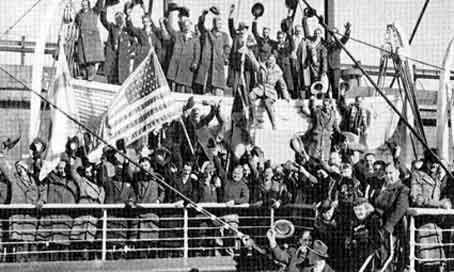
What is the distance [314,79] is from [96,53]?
3515 millimetres

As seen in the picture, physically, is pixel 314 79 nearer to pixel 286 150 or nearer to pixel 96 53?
pixel 286 150

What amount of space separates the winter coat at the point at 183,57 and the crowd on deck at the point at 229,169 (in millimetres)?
15

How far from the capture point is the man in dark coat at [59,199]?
9773mm

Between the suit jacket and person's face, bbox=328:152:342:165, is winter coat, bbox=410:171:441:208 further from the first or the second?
person's face, bbox=328:152:342:165

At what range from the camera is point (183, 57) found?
12102mm

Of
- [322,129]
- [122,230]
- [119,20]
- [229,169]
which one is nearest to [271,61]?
[322,129]

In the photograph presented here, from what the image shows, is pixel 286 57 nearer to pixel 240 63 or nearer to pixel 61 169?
pixel 240 63

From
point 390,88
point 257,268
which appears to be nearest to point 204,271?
point 257,268

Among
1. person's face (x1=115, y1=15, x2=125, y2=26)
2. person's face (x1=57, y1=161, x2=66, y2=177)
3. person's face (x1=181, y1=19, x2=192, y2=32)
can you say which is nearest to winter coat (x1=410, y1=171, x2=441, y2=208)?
person's face (x1=57, y1=161, x2=66, y2=177)

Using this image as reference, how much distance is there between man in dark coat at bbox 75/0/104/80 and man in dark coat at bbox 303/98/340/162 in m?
3.15

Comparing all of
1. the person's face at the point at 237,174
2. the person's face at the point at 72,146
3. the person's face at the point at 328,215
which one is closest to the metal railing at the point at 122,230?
the person's face at the point at 237,174

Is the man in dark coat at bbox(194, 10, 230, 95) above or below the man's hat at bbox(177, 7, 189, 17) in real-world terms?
below

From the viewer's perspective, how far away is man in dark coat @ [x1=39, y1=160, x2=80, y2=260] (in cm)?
977

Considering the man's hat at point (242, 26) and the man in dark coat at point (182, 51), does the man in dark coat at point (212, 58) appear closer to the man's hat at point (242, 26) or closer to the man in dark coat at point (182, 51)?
the man in dark coat at point (182, 51)
